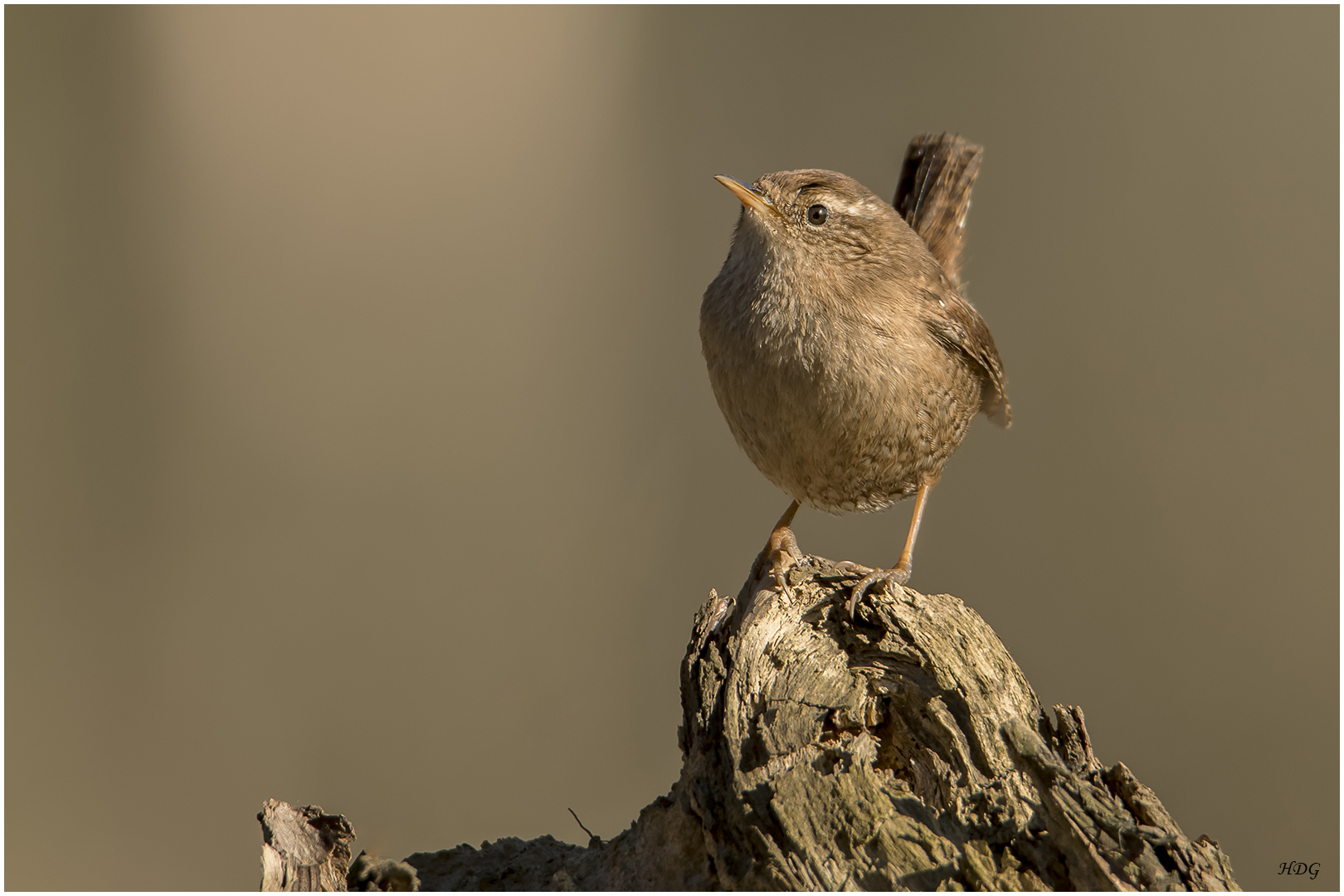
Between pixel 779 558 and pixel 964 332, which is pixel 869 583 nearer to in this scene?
pixel 779 558

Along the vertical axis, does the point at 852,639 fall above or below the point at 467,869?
above

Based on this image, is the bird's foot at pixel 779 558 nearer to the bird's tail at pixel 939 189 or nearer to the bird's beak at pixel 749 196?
the bird's beak at pixel 749 196

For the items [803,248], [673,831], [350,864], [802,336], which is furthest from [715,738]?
[803,248]

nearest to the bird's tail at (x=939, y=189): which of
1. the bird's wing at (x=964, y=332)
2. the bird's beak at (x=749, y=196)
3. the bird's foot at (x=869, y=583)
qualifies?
the bird's wing at (x=964, y=332)

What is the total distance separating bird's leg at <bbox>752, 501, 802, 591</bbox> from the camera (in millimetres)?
2574

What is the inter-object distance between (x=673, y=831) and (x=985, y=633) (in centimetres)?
83

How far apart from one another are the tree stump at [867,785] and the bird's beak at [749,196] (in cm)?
106

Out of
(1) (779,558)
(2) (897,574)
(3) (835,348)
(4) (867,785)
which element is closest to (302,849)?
(4) (867,785)

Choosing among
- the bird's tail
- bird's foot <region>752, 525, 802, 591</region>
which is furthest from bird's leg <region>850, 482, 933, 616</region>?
the bird's tail

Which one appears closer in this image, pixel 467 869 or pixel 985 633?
pixel 467 869

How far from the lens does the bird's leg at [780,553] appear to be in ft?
8.45

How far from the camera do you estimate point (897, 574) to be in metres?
2.55

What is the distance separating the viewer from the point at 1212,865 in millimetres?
1644

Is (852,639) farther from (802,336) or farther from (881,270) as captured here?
(881,270)
